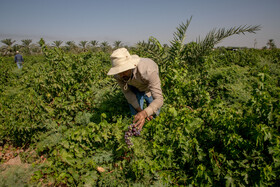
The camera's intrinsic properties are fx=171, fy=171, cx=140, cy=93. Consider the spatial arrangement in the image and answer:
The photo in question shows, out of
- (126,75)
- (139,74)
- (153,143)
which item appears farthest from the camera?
(126,75)

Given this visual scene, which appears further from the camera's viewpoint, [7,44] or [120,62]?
[7,44]

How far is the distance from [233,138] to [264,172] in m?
0.41

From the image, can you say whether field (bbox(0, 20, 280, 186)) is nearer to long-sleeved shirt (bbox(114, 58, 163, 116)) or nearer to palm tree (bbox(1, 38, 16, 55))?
long-sleeved shirt (bbox(114, 58, 163, 116))

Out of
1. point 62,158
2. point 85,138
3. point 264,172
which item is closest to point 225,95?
point 264,172

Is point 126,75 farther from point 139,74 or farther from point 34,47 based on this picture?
point 34,47

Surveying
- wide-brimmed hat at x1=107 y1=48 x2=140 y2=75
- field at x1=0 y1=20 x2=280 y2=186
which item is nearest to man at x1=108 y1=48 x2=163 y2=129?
wide-brimmed hat at x1=107 y1=48 x2=140 y2=75

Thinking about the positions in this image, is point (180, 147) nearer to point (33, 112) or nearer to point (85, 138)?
point (85, 138)

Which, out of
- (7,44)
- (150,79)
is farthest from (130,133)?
(7,44)

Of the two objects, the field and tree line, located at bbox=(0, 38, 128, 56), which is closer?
the field

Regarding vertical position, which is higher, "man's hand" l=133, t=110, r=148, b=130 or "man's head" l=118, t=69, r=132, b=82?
"man's head" l=118, t=69, r=132, b=82

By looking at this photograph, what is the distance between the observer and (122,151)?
7.40 feet

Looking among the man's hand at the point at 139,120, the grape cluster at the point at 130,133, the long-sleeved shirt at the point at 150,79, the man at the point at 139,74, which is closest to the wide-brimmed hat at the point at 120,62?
the man at the point at 139,74

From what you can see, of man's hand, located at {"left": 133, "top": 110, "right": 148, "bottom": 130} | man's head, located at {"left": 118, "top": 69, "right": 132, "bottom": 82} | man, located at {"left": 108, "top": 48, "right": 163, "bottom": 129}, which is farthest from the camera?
man's head, located at {"left": 118, "top": 69, "right": 132, "bottom": 82}

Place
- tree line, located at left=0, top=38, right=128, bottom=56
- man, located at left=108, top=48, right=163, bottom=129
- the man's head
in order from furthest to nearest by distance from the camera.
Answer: tree line, located at left=0, top=38, right=128, bottom=56 → the man's head → man, located at left=108, top=48, right=163, bottom=129
